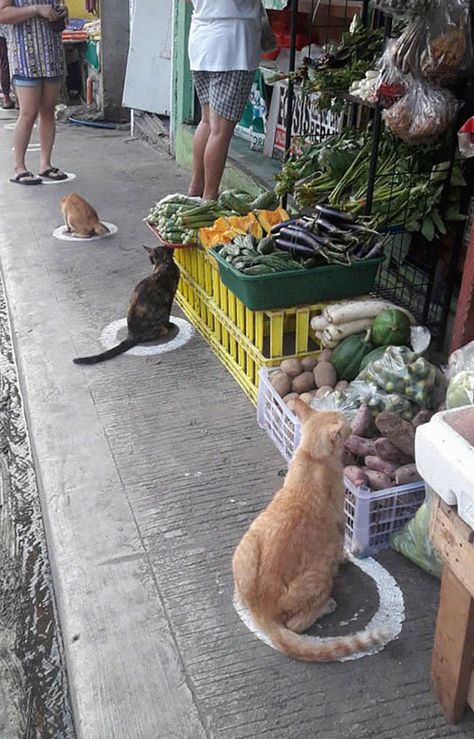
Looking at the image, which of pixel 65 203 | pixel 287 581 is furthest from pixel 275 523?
pixel 65 203

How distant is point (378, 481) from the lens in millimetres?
2797

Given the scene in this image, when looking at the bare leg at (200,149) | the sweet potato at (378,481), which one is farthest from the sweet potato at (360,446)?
the bare leg at (200,149)

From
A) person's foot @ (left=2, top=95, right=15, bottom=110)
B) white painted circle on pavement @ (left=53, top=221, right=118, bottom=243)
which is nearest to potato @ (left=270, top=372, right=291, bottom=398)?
white painted circle on pavement @ (left=53, top=221, right=118, bottom=243)

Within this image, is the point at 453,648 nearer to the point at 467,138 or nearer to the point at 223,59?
the point at 467,138

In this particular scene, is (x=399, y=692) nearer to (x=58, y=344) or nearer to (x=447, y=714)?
(x=447, y=714)

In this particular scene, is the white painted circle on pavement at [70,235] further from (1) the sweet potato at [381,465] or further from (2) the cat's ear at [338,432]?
(2) the cat's ear at [338,432]

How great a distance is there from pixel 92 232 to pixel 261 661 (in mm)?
4413

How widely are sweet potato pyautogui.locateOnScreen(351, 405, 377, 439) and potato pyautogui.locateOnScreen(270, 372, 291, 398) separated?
464 millimetres

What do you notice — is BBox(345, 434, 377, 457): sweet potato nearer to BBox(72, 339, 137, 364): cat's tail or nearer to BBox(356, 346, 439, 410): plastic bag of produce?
BBox(356, 346, 439, 410): plastic bag of produce

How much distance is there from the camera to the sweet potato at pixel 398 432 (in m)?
2.86

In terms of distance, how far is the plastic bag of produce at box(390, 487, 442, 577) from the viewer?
2.56 m

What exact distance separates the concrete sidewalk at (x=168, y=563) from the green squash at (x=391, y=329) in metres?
0.73

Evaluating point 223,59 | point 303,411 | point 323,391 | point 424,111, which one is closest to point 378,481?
point 303,411

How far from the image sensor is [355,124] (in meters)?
5.45
